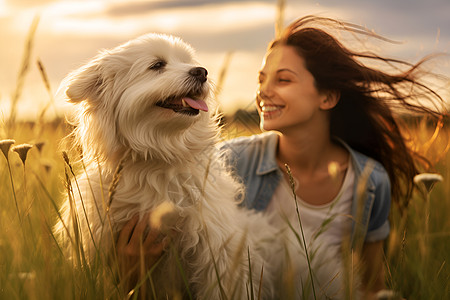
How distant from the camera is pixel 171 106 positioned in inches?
96.5

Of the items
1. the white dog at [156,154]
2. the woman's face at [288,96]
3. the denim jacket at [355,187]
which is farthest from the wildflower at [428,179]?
the denim jacket at [355,187]

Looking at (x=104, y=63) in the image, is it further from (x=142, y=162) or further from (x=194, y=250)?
(x=194, y=250)

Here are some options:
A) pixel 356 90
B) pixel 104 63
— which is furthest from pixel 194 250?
pixel 356 90

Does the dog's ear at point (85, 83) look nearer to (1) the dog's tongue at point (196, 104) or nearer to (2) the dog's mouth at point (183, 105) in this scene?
(2) the dog's mouth at point (183, 105)

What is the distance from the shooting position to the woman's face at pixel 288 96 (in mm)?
3314

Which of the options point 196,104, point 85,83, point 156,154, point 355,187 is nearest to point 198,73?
point 196,104

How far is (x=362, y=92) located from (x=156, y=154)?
2113 mm

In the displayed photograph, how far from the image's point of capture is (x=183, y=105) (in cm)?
243

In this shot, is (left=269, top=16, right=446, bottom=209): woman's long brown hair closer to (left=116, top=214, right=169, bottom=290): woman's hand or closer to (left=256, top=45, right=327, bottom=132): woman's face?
(left=256, top=45, right=327, bottom=132): woman's face

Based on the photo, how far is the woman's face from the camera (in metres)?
3.31

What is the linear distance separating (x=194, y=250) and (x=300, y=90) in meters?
1.66

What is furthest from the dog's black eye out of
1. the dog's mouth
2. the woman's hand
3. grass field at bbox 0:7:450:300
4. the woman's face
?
the woman's face

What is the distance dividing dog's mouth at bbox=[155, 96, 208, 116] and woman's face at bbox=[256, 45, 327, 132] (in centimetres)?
95

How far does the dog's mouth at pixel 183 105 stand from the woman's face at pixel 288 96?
95cm
